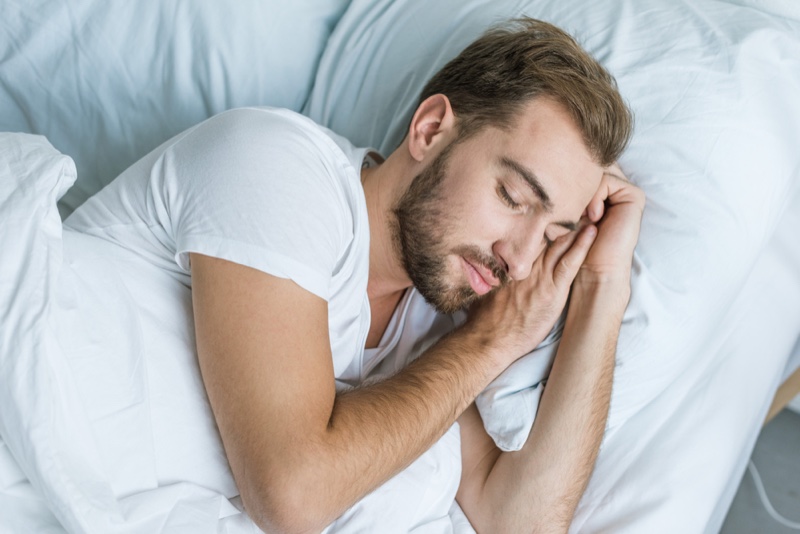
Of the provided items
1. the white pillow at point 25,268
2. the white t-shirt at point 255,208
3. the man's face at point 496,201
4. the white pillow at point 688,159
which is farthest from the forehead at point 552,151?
the white pillow at point 25,268

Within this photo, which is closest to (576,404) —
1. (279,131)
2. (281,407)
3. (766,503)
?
(281,407)

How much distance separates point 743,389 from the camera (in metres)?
1.22

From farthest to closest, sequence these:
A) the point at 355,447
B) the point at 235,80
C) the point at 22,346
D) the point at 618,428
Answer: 1. the point at 235,80
2. the point at 618,428
3. the point at 355,447
4. the point at 22,346

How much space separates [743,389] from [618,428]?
23cm

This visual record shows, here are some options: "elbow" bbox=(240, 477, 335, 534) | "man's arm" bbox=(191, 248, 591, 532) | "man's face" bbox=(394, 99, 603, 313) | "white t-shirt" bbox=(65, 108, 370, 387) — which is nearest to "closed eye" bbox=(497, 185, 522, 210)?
"man's face" bbox=(394, 99, 603, 313)

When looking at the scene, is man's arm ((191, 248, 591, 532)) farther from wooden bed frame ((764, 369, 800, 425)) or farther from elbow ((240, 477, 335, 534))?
wooden bed frame ((764, 369, 800, 425))

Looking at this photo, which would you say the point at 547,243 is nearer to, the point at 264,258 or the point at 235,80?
the point at 264,258

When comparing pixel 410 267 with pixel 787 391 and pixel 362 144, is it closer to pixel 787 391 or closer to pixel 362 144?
pixel 362 144

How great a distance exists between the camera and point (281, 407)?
87 centimetres

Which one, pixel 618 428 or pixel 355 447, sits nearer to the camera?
pixel 355 447

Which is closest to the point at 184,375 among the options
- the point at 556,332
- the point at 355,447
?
the point at 355,447

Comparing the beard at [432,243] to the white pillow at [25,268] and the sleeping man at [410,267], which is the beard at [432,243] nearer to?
the sleeping man at [410,267]

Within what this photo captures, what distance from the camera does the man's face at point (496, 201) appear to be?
3.64 feet

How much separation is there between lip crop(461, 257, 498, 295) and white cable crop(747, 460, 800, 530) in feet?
3.11
